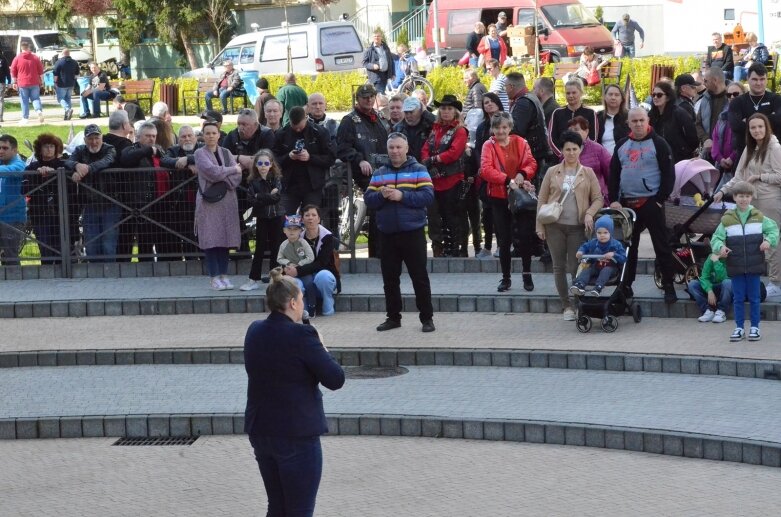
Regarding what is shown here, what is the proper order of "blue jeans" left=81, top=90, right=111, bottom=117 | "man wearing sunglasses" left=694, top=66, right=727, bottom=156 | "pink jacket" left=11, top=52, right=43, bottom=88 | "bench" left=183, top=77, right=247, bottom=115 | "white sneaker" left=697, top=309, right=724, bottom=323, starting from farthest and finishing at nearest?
"bench" left=183, top=77, right=247, bottom=115 < "blue jeans" left=81, top=90, right=111, bottom=117 < "pink jacket" left=11, top=52, right=43, bottom=88 < "man wearing sunglasses" left=694, top=66, right=727, bottom=156 < "white sneaker" left=697, top=309, right=724, bottom=323

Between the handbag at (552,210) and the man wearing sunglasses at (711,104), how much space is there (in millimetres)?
3230

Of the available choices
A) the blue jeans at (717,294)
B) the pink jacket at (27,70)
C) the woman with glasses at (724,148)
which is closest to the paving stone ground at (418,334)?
the blue jeans at (717,294)

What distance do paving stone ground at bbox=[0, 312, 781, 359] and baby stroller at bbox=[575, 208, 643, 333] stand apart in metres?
0.11

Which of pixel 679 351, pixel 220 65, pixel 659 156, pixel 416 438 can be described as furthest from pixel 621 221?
pixel 220 65

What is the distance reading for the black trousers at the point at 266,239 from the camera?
48.6 feet

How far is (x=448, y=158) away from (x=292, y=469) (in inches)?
323

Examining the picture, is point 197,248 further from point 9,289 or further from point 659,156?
point 659,156

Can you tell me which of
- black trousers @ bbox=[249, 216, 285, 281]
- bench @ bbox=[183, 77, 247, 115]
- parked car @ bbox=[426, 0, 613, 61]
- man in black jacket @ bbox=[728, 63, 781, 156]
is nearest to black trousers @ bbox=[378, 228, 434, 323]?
black trousers @ bbox=[249, 216, 285, 281]

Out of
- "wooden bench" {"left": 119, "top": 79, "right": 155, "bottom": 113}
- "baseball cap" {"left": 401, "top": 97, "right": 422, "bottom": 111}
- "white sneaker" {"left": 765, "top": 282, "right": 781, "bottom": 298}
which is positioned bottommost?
"white sneaker" {"left": 765, "top": 282, "right": 781, "bottom": 298}

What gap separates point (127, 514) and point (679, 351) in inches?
205

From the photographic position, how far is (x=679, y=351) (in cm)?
1197

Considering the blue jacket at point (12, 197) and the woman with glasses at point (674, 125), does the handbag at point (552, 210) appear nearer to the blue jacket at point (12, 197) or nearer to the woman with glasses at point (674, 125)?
the woman with glasses at point (674, 125)

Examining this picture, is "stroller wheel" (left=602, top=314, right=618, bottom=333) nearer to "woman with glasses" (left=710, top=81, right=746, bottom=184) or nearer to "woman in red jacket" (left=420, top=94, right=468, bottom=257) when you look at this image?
"woman with glasses" (left=710, top=81, right=746, bottom=184)

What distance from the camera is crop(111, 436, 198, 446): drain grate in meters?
10.6
